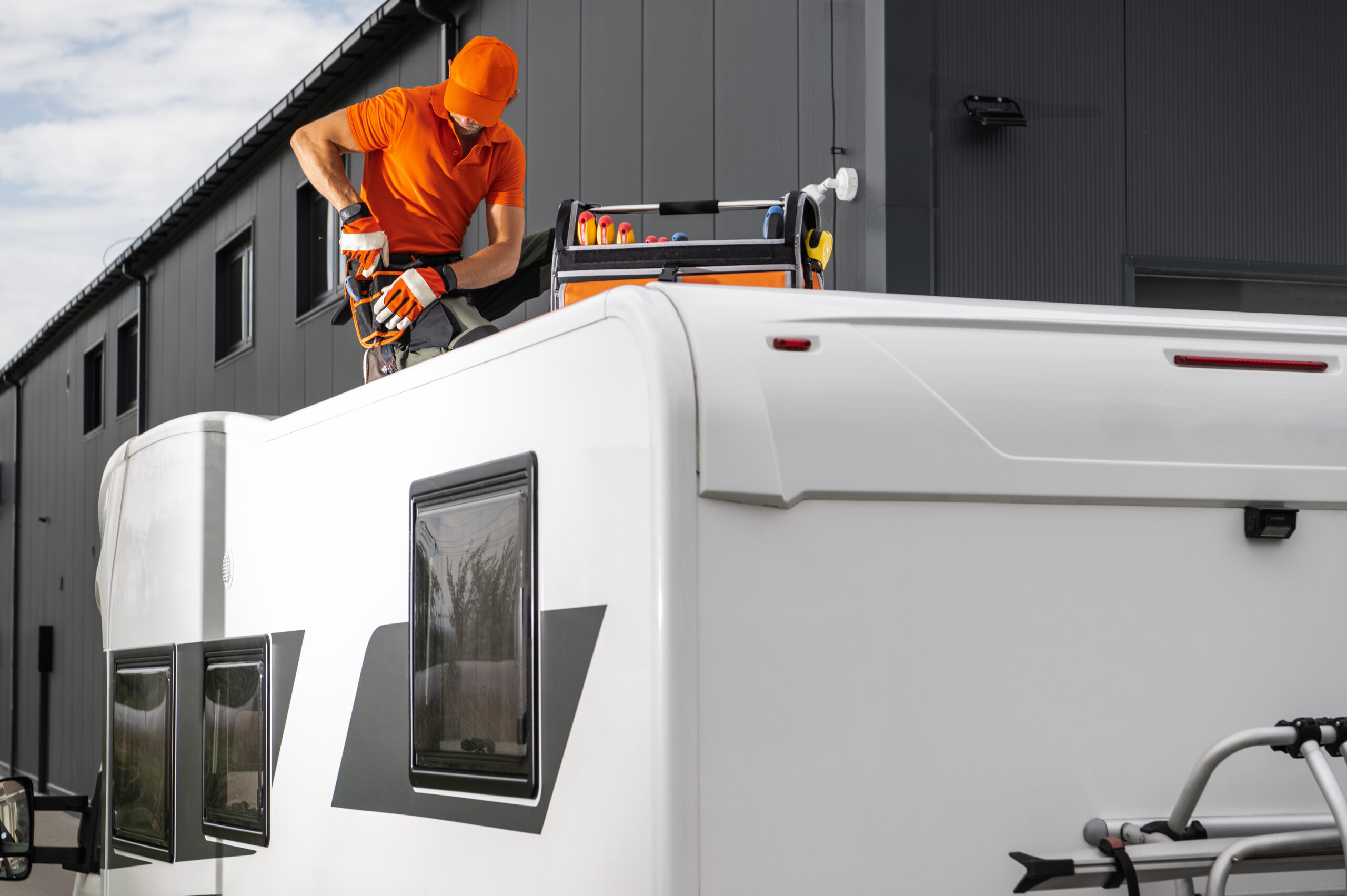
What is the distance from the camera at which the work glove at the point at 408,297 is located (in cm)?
510

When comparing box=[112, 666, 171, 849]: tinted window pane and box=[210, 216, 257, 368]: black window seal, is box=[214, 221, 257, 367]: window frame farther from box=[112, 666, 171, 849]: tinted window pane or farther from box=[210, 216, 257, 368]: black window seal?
box=[112, 666, 171, 849]: tinted window pane

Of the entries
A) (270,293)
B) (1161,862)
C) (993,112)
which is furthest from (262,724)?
(270,293)

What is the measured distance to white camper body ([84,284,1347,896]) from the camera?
101 inches

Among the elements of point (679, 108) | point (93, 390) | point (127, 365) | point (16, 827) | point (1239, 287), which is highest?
point (127, 365)

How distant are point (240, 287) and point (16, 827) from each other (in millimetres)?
12336

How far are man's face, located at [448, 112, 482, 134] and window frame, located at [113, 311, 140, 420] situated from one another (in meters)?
16.3

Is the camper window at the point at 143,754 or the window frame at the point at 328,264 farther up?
the window frame at the point at 328,264

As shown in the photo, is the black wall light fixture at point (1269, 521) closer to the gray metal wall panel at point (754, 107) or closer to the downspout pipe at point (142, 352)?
the gray metal wall panel at point (754, 107)

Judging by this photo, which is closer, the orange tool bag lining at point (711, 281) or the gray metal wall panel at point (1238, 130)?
the orange tool bag lining at point (711, 281)

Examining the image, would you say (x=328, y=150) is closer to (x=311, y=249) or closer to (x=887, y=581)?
(x=887, y=581)

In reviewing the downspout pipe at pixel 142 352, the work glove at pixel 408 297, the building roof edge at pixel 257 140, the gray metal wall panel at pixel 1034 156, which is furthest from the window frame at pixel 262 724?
the downspout pipe at pixel 142 352

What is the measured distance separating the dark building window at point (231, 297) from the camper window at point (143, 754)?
11.5 metres

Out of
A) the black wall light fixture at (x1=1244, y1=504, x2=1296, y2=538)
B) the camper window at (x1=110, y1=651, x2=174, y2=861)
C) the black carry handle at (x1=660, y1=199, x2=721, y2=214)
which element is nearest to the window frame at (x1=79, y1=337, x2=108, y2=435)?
the camper window at (x1=110, y1=651, x2=174, y2=861)

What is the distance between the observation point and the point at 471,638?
3143 millimetres
